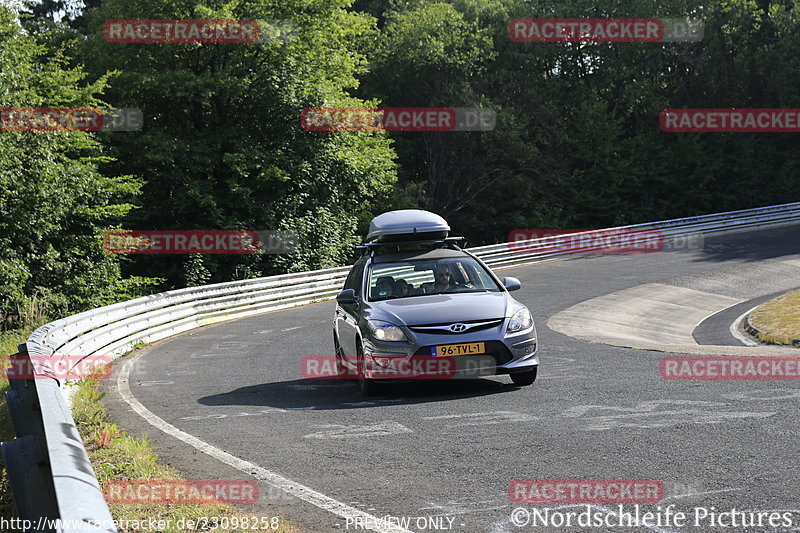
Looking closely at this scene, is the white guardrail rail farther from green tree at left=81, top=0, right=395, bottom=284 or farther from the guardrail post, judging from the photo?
green tree at left=81, top=0, right=395, bottom=284

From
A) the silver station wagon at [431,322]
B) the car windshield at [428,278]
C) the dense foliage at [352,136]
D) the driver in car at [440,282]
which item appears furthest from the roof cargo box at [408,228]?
the dense foliage at [352,136]

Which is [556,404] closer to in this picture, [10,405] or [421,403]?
[421,403]

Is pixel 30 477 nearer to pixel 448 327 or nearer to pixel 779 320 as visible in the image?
pixel 448 327

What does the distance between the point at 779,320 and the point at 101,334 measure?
15158mm

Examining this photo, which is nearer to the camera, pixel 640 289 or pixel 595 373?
pixel 595 373

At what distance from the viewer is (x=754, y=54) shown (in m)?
55.4

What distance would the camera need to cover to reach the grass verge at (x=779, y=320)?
1898 cm

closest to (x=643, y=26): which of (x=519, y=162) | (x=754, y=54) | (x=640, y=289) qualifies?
(x=754, y=54)

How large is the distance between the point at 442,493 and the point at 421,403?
391 centimetres

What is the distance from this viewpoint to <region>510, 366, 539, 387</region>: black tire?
10.6 m

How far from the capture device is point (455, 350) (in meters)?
10.0

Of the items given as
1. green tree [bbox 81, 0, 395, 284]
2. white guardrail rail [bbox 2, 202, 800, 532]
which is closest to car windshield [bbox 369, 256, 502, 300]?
white guardrail rail [bbox 2, 202, 800, 532]

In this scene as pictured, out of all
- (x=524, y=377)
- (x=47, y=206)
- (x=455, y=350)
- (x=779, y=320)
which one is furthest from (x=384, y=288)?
(x=47, y=206)

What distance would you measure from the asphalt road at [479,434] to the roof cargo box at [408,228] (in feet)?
7.12
